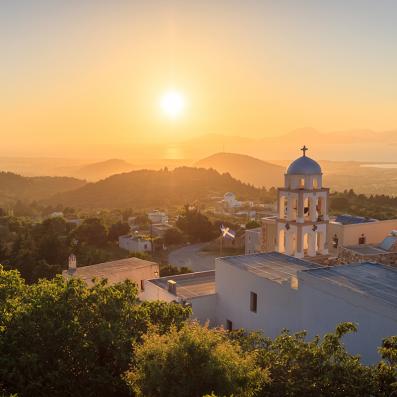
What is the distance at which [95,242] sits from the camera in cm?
4766

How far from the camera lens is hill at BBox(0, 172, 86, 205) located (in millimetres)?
138375

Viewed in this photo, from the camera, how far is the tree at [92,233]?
4662 cm

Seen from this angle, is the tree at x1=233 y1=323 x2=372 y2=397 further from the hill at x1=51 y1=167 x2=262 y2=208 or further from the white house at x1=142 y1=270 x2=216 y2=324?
the hill at x1=51 y1=167 x2=262 y2=208

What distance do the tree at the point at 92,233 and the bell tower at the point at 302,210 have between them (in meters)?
28.2

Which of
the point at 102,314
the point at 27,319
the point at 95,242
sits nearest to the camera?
the point at 27,319

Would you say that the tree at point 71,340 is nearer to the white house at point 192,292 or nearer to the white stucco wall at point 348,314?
the white stucco wall at point 348,314

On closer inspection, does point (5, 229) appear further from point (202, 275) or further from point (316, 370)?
point (316, 370)

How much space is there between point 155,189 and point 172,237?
257ft

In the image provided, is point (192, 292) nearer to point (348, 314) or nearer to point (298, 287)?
point (298, 287)

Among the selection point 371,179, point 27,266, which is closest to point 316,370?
point 27,266

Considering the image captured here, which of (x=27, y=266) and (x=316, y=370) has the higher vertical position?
(x=316, y=370)

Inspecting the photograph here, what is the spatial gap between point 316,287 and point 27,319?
7987mm

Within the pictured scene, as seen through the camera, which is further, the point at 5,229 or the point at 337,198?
the point at 337,198

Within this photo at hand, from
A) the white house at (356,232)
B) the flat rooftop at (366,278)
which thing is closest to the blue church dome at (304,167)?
the flat rooftop at (366,278)
